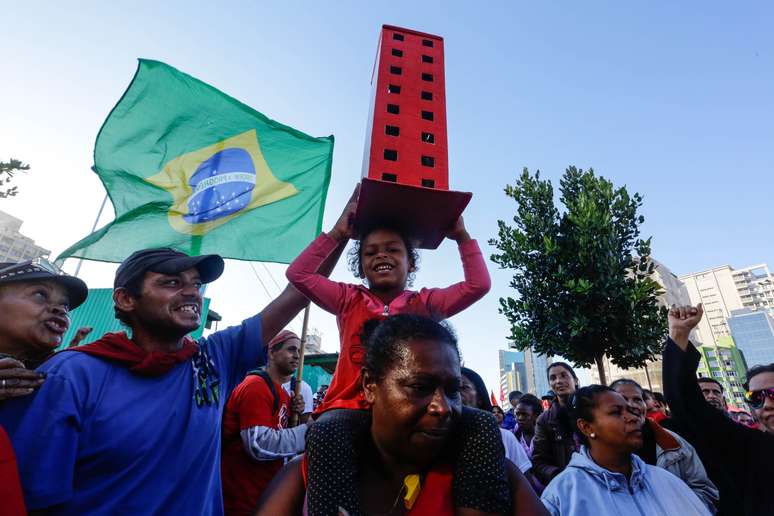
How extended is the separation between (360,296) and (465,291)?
73 centimetres

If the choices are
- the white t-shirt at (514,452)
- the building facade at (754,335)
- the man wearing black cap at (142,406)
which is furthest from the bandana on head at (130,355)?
the building facade at (754,335)

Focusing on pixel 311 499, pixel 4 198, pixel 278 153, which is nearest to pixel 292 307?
pixel 311 499

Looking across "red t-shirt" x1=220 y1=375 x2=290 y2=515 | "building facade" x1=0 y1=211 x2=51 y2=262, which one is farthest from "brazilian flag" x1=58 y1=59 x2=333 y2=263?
"building facade" x1=0 y1=211 x2=51 y2=262

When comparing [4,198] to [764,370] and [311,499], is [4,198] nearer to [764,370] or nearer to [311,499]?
[311,499]

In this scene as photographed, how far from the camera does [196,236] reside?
444cm

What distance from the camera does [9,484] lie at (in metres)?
1.38

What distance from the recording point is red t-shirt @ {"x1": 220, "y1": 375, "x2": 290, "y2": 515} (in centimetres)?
326

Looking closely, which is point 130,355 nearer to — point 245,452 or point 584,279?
point 245,452

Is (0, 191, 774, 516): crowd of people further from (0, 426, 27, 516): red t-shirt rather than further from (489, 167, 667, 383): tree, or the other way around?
(489, 167, 667, 383): tree

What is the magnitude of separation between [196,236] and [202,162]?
3.30 ft

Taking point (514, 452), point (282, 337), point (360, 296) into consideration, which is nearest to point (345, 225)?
point (360, 296)

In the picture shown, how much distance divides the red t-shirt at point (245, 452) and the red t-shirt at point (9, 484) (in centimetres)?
204

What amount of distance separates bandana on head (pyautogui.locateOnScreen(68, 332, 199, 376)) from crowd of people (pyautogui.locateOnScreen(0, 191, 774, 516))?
11mm

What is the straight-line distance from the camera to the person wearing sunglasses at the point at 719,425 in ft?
9.57
